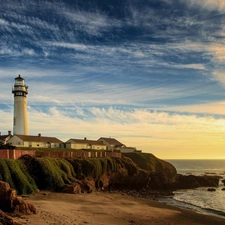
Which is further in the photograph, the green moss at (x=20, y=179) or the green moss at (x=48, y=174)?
the green moss at (x=48, y=174)

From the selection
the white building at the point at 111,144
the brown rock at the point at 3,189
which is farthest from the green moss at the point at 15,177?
the white building at the point at 111,144

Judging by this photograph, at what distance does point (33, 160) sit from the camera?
39875 millimetres

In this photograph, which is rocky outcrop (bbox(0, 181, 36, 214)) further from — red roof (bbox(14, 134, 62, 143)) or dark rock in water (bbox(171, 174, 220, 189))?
red roof (bbox(14, 134, 62, 143))

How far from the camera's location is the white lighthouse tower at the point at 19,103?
69375 millimetres

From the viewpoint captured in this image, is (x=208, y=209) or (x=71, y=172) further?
(x=71, y=172)

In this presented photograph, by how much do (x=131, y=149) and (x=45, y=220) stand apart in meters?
77.7

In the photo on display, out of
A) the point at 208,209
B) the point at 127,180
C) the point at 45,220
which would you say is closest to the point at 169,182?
the point at 127,180

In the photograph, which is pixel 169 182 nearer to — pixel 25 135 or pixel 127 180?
pixel 127 180

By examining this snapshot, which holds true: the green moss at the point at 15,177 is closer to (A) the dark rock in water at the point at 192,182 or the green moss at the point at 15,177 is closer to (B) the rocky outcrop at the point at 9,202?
(B) the rocky outcrop at the point at 9,202

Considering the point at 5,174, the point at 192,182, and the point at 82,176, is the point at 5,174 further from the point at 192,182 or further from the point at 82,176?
the point at 192,182

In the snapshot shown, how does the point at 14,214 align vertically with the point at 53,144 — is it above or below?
below

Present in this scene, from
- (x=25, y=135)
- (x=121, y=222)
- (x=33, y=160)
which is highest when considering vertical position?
(x=25, y=135)

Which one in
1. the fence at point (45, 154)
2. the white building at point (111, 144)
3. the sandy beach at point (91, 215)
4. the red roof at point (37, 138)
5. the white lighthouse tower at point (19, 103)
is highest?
the white lighthouse tower at point (19, 103)

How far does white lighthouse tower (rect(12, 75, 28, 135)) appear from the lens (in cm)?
6938
